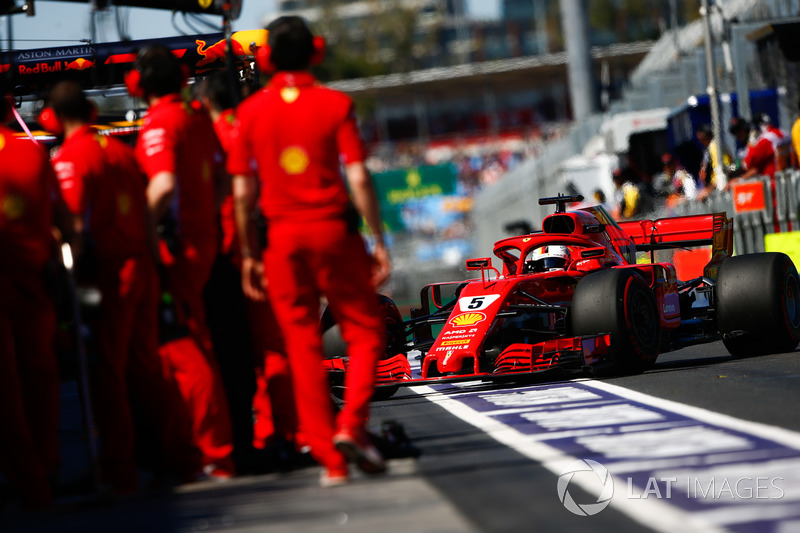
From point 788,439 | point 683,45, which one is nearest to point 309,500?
point 788,439

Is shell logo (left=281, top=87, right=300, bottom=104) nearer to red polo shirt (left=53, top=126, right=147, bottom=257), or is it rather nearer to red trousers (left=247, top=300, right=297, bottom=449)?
red polo shirt (left=53, top=126, right=147, bottom=257)

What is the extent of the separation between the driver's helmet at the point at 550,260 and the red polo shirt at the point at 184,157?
213 inches

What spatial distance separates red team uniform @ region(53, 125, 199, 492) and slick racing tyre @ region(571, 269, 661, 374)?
4.65m

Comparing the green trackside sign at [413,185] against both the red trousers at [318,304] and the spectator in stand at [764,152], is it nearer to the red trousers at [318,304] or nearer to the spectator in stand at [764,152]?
the spectator in stand at [764,152]

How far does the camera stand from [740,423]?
642 centimetres

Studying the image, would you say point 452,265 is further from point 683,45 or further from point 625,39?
point 625,39

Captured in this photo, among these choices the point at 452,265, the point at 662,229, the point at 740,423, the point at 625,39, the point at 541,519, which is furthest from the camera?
the point at 625,39

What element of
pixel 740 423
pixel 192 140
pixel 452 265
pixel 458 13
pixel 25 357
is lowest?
pixel 452 265

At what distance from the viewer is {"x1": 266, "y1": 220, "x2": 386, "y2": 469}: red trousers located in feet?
17.9

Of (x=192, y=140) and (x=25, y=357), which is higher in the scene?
(x=192, y=140)

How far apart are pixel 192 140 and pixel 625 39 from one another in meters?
84.9

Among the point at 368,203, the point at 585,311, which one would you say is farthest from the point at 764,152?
the point at 368,203

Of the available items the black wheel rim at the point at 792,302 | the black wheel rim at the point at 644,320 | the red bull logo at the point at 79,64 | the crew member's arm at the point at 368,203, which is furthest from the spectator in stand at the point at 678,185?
the crew member's arm at the point at 368,203

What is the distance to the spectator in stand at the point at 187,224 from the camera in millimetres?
5836
